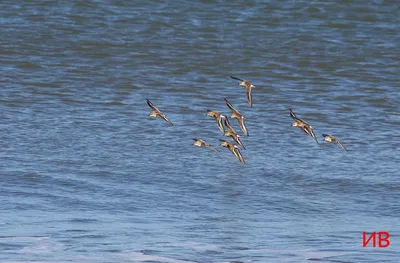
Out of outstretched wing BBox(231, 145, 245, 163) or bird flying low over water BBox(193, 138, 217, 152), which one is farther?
bird flying low over water BBox(193, 138, 217, 152)

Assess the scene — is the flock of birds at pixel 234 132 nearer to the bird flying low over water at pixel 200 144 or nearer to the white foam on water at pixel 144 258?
the bird flying low over water at pixel 200 144

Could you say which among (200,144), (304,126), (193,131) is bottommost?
(193,131)

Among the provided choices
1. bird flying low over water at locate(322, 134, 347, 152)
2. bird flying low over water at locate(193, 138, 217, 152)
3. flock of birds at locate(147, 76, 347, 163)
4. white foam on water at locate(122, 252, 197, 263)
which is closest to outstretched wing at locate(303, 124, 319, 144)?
flock of birds at locate(147, 76, 347, 163)

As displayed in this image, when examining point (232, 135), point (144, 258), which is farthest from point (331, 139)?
point (144, 258)

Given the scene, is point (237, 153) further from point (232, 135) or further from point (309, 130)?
point (309, 130)

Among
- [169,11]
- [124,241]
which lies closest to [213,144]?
[124,241]

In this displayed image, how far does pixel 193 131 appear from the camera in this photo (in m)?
12.9

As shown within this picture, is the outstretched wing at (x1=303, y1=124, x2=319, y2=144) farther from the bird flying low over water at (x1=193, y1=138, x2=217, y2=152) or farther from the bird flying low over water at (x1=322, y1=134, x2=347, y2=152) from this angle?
the bird flying low over water at (x1=193, y1=138, x2=217, y2=152)

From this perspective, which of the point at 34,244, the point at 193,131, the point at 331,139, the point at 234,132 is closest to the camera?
the point at 34,244

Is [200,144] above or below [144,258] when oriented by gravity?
below

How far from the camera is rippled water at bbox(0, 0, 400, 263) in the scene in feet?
28.4

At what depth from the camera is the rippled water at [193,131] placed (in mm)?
8648

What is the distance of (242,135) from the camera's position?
Result: 12711mm

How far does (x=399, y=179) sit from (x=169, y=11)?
30.7 feet
